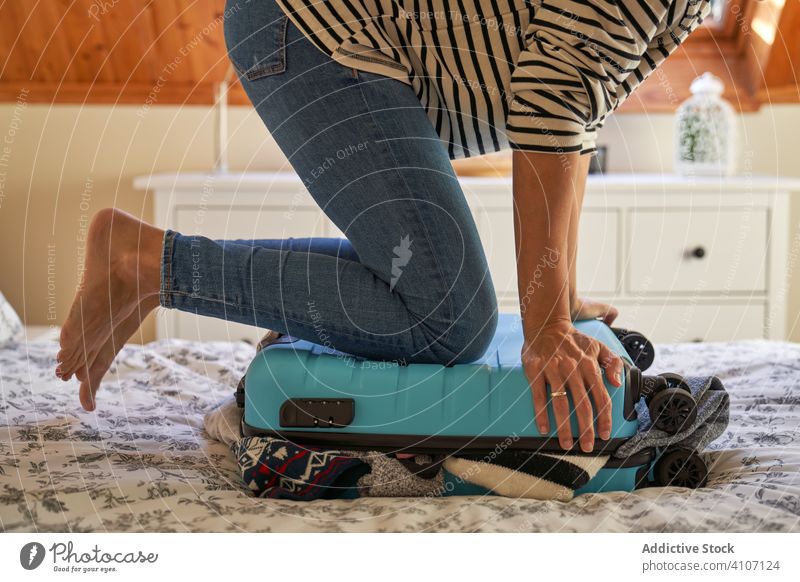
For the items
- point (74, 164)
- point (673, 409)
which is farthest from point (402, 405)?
point (74, 164)

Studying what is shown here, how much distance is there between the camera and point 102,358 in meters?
1.24

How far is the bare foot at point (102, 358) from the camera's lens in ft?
4.01

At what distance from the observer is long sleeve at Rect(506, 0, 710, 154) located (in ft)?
3.42

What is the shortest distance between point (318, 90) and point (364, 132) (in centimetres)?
8

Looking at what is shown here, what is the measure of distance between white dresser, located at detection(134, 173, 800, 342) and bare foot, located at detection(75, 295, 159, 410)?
1148 mm

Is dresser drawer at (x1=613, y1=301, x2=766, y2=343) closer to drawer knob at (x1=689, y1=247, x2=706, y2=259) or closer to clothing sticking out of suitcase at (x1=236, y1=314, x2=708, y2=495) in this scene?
drawer knob at (x1=689, y1=247, x2=706, y2=259)

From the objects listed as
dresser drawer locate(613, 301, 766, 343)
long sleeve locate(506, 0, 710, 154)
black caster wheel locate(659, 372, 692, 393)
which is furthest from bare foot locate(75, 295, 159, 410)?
dresser drawer locate(613, 301, 766, 343)

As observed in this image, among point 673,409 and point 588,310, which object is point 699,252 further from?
point 673,409

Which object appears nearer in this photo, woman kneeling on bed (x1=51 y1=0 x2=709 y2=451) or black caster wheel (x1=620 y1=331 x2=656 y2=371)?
woman kneeling on bed (x1=51 y1=0 x2=709 y2=451)

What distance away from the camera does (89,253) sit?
119cm

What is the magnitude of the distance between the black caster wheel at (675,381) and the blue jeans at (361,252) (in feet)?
0.73

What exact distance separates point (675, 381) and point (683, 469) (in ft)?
0.35
